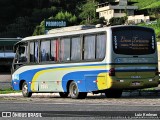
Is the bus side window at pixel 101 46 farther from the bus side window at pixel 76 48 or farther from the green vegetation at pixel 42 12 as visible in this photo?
the green vegetation at pixel 42 12

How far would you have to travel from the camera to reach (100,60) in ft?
70.5

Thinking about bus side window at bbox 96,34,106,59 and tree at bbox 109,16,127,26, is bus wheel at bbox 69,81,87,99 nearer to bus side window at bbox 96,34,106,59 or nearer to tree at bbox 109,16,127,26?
bus side window at bbox 96,34,106,59

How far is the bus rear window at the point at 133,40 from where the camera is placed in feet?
70.2

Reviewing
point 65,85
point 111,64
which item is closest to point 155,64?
point 111,64

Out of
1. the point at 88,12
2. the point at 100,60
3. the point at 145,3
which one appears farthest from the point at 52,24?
the point at 145,3

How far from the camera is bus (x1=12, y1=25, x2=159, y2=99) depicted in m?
21.3

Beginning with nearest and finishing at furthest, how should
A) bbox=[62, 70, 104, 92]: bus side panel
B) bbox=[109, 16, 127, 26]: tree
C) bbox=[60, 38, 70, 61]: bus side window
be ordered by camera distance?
bbox=[62, 70, 104, 92]: bus side panel, bbox=[60, 38, 70, 61]: bus side window, bbox=[109, 16, 127, 26]: tree

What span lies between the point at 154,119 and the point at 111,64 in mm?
8835

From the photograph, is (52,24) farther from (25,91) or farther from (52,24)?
(25,91)

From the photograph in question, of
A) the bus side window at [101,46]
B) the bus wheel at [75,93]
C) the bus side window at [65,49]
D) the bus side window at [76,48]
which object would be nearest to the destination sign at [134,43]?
the bus side window at [101,46]

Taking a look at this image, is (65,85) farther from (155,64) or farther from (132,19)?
(132,19)

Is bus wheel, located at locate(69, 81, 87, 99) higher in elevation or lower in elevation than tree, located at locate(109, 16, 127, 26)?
lower

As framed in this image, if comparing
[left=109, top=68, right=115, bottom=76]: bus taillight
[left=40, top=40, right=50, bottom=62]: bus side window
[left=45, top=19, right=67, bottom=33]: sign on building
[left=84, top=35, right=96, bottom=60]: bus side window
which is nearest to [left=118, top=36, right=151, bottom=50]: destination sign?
[left=109, top=68, right=115, bottom=76]: bus taillight

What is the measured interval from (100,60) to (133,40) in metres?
1.56
